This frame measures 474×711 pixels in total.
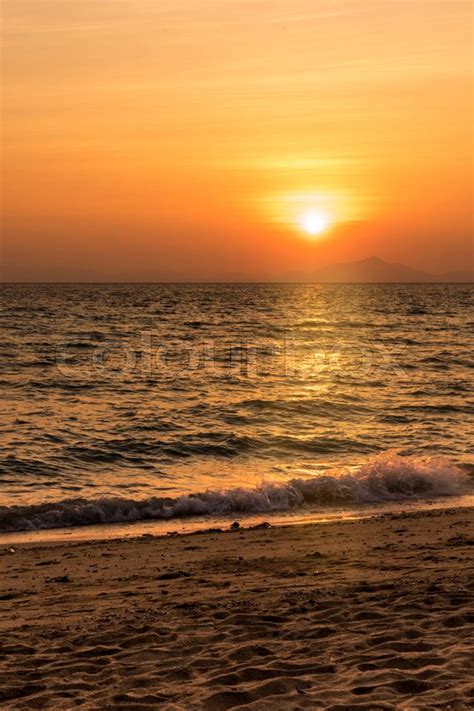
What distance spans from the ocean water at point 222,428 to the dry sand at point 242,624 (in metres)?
3.74

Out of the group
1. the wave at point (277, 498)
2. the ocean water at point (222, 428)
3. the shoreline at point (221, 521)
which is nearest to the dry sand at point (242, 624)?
the shoreline at point (221, 521)

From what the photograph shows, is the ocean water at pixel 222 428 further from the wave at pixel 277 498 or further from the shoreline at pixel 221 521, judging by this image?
the shoreline at pixel 221 521

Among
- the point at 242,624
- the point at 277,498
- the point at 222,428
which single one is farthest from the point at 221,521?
the point at 222,428

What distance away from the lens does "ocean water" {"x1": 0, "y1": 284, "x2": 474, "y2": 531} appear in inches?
603

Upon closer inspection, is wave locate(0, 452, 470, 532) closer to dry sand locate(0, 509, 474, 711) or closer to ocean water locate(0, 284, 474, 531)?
ocean water locate(0, 284, 474, 531)

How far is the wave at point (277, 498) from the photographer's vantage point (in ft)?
45.5

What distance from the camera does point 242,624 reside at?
7.50m

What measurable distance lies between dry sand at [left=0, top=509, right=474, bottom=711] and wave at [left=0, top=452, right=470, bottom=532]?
2396mm

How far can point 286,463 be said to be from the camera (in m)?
18.7

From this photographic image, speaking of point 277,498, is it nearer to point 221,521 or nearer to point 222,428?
point 221,521

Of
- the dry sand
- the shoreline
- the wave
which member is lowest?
the shoreline

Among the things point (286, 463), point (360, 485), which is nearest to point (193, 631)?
point (360, 485)

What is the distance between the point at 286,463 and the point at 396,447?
3.37 meters

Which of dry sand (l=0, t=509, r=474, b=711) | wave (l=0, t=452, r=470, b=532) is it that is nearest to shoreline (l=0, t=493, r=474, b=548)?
wave (l=0, t=452, r=470, b=532)
